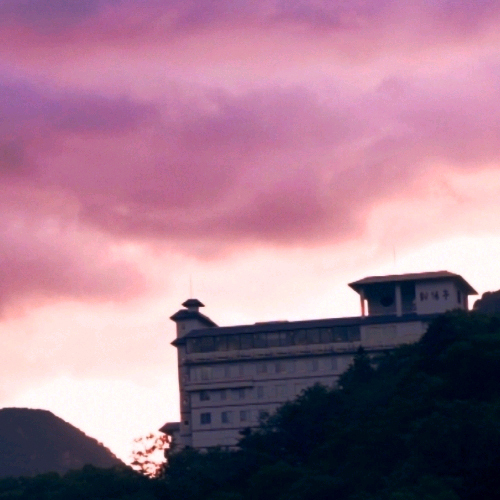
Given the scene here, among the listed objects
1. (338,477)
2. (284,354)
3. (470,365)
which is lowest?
(338,477)

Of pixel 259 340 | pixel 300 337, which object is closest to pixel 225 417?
pixel 259 340

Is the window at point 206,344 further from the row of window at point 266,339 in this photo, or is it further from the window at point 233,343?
the window at point 233,343

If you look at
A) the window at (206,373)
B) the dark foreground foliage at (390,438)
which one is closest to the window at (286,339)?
the window at (206,373)

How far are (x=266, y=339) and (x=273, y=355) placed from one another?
4.95ft

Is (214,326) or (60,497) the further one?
(214,326)

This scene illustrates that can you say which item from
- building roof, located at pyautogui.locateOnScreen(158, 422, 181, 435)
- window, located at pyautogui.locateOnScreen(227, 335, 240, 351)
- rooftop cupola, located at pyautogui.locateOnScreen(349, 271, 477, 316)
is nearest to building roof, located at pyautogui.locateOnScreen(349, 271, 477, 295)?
rooftop cupola, located at pyautogui.locateOnScreen(349, 271, 477, 316)

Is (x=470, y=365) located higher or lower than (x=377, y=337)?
lower

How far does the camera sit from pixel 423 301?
110 m

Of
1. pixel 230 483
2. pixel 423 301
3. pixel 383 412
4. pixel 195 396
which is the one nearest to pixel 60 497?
pixel 230 483

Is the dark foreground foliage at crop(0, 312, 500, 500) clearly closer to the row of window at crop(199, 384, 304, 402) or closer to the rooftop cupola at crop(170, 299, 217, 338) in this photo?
the row of window at crop(199, 384, 304, 402)

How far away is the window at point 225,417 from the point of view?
11175cm

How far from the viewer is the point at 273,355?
367 feet

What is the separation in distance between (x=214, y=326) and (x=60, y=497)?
42321 millimetres

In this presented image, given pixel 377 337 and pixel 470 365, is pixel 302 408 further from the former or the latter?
pixel 377 337
